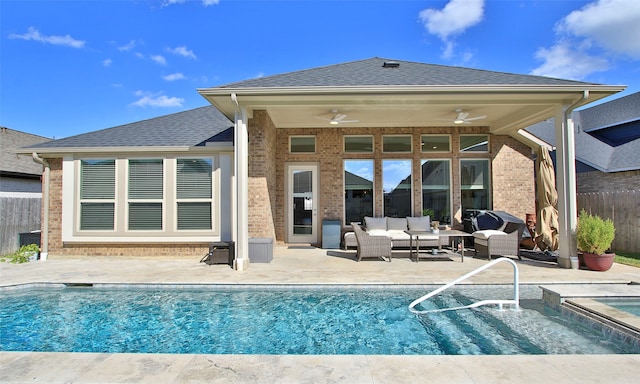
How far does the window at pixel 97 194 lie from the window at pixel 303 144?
4.64 metres

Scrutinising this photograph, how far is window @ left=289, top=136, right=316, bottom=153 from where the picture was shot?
394 inches

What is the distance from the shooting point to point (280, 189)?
9.90 meters

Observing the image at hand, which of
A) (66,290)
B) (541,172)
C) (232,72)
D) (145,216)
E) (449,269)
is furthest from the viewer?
(232,72)

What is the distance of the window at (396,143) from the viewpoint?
1007cm

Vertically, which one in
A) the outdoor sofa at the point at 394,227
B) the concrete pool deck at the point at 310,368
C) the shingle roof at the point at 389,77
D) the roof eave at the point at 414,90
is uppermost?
the shingle roof at the point at 389,77

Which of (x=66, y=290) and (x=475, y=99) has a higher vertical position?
(x=475, y=99)

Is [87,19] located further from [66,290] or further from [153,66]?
[66,290]

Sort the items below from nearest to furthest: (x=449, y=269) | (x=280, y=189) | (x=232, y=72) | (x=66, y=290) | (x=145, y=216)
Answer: (x=66, y=290) → (x=449, y=269) → (x=145, y=216) → (x=280, y=189) → (x=232, y=72)

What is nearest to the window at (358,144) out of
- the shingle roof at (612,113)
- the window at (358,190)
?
the window at (358,190)

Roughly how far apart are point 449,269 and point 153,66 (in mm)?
16109

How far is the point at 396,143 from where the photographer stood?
1009 cm

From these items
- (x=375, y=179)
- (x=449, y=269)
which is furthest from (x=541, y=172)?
(x=375, y=179)

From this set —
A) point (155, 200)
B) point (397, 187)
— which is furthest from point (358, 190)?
point (155, 200)

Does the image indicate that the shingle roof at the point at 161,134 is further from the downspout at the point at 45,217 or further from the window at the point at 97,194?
the window at the point at 97,194
